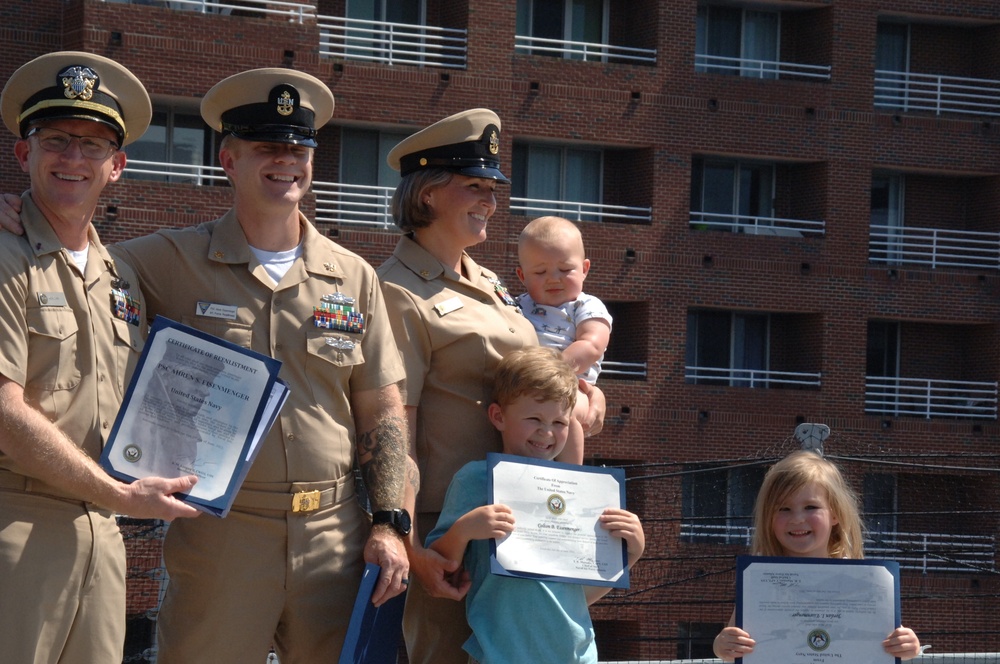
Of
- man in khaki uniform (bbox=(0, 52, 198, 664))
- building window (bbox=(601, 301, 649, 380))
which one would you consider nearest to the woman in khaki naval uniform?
man in khaki uniform (bbox=(0, 52, 198, 664))

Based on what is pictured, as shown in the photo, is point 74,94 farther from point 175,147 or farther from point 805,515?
point 175,147

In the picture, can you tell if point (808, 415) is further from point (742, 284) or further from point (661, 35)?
point (661, 35)

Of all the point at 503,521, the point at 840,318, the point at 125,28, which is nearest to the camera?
the point at 503,521

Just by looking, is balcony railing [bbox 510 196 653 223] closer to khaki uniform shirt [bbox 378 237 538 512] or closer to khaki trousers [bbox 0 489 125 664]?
khaki uniform shirt [bbox 378 237 538 512]

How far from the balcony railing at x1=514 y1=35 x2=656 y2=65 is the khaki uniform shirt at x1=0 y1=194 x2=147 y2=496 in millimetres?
21903

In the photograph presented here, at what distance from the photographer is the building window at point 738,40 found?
2789 centimetres

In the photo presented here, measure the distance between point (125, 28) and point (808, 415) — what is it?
13772 mm

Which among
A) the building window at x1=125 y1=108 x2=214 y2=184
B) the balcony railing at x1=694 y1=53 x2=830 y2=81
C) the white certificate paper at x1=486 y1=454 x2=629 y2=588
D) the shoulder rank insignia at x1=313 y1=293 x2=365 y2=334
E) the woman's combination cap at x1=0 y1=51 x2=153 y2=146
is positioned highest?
the balcony railing at x1=694 y1=53 x2=830 y2=81

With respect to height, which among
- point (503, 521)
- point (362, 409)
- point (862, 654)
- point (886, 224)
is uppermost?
point (886, 224)

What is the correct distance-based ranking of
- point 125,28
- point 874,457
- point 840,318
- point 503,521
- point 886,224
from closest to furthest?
point 503,521, point 874,457, point 125,28, point 840,318, point 886,224

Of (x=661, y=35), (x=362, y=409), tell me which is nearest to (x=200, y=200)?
(x=661, y=35)

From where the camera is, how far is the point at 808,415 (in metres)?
26.1

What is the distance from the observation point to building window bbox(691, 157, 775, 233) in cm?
2741

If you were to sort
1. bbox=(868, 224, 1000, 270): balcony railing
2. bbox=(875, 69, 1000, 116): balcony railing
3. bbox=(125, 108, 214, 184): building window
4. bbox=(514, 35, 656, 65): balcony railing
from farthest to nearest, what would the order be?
1. bbox=(875, 69, 1000, 116): balcony railing
2. bbox=(868, 224, 1000, 270): balcony railing
3. bbox=(514, 35, 656, 65): balcony railing
4. bbox=(125, 108, 214, 184): building window
